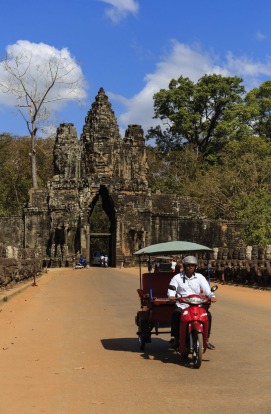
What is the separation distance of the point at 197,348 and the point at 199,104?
67172 mm

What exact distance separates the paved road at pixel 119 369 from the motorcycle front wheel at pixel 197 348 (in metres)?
0.14

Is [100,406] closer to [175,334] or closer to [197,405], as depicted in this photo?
[197,405]

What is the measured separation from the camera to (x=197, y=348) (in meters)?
7.70

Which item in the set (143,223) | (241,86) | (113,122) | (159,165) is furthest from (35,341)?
(241,86)

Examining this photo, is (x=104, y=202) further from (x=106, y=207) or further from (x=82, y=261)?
(x=82, y=261)

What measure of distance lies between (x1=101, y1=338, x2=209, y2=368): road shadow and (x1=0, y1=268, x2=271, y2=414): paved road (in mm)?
14

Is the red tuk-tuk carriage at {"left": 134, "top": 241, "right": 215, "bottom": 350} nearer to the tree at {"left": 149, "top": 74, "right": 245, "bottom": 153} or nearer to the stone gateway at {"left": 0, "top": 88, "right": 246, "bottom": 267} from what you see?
the stone gateway at {"left": 0, "top": 88, "right": 246, "bottom": 267}

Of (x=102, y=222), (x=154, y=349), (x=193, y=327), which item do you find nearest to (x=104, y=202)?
(x=102, y=222)

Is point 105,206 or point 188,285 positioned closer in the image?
point 188,285

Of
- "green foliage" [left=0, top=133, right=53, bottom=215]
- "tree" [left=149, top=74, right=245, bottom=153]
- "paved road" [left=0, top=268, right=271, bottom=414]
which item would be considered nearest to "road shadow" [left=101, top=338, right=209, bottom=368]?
"paved road" [left=0, top=268, right=271, bottom=414]

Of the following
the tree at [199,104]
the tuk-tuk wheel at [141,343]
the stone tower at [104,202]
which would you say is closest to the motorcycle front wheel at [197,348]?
the tuk-tuk wheel at [141,343]

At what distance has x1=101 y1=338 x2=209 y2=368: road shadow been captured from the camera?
27.5 feet

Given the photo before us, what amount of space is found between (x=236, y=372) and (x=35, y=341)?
4.03 meters

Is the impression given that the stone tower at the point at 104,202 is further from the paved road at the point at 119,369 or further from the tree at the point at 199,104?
the paved road at the point at 119,369
